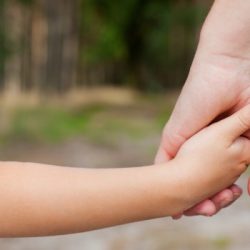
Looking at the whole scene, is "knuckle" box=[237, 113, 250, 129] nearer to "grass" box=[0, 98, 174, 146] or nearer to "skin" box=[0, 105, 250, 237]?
"skin" box=[0, 105, 250, 237]

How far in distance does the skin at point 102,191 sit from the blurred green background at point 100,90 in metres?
1.38

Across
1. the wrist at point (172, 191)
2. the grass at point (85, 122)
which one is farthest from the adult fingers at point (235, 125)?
the grass at point (85, 122)

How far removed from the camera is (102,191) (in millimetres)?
1158

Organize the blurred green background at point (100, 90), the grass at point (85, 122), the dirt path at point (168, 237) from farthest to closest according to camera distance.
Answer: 1. the grass at point (85, 122)
2. the blurred green background at point (100, 90)
3. the dirt path at point (168, 237)

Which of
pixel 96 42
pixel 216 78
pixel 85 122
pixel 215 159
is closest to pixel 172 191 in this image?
pixel 215 159

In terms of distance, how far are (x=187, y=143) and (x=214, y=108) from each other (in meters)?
0.10

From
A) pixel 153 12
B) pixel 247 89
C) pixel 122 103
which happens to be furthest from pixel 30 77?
pixel 247 89

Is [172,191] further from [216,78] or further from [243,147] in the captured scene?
[216,78]

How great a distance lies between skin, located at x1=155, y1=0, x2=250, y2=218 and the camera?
4.39ft

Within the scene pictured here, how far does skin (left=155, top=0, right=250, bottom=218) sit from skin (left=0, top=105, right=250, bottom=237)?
4.7 inches

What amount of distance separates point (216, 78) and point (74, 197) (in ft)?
1.31

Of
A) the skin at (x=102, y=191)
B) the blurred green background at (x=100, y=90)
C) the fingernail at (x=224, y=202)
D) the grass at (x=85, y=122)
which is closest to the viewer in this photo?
the skin at (x=102, y=191)

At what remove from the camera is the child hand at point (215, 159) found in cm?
121

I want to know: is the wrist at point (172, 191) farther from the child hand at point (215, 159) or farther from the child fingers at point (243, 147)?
the child fingers at point (243, 147)
